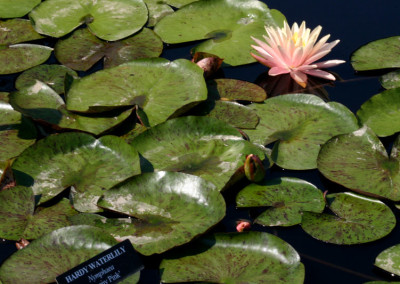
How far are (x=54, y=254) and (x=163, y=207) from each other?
43cm

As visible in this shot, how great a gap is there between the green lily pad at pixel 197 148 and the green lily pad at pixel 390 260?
2.12 ft

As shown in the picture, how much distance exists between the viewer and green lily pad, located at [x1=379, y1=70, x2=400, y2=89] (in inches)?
111

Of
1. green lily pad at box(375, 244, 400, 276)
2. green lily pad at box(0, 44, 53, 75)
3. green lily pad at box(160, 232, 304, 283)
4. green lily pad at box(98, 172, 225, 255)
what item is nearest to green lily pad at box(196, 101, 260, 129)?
green lily pad at box(98, 172, 225, 255)

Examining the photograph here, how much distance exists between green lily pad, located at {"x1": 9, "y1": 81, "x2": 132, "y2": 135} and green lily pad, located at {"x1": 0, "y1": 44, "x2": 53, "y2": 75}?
0.40 m

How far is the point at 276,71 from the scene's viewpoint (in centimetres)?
285

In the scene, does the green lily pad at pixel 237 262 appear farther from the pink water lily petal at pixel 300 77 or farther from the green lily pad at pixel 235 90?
the pink water lily petal at pixel 300 77

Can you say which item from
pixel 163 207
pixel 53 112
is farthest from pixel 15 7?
pixel 163 207

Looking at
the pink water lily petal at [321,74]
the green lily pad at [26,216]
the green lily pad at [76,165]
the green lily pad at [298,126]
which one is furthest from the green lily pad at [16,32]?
the pink water lily petal at [321,74]

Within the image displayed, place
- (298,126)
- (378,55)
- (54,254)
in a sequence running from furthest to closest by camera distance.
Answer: (378,55) < (298,126) < (54,254)

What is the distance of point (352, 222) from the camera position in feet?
6.82

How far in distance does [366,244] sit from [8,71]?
209 cm

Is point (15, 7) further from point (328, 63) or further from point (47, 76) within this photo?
point (328, 63)

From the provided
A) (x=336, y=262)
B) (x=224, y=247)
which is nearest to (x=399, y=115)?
(x=336, y=262)

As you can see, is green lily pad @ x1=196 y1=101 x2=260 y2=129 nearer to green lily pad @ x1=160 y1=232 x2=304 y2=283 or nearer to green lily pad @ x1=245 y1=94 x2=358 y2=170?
green lily pad @ x1=245 y1=94 x2=358 y2=170
